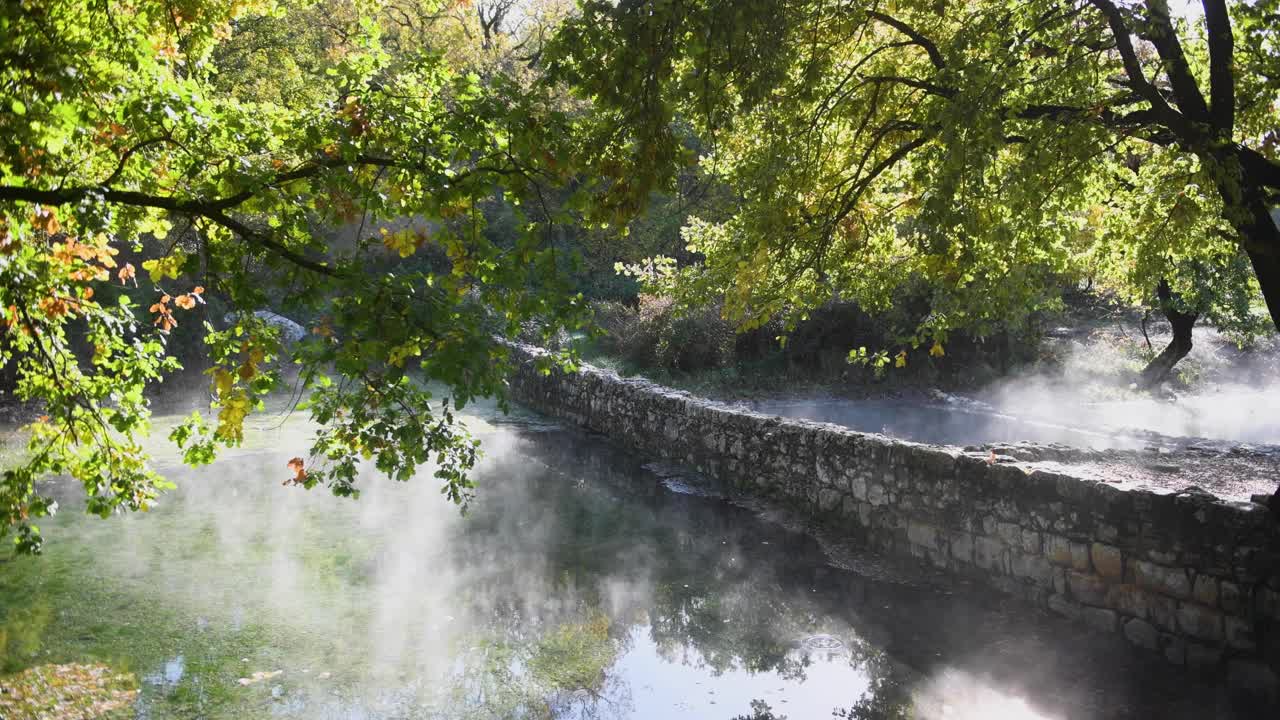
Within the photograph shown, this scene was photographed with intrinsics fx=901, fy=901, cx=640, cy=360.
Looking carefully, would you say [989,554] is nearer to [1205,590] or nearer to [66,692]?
[1205,590]

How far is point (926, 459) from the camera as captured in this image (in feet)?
27.7

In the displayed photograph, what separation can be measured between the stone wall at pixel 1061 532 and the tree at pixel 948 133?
5.18 ft

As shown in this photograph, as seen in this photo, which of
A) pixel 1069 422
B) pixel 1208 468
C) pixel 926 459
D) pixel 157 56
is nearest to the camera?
pixel 157 56

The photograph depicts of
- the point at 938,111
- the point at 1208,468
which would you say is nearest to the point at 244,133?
the point at 938,111

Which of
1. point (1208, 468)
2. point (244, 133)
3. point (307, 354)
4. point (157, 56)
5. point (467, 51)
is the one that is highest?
point (467, 51)

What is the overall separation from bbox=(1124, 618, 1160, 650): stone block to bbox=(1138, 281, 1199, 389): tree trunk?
14.0 meters

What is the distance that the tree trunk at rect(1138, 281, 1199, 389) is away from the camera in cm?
1898

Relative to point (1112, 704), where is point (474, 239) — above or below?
above

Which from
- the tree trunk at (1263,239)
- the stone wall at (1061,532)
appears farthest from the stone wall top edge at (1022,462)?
the tree trunk at (1263,239)

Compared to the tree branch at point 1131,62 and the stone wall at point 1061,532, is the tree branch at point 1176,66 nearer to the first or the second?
the tree branch at point 1131,62

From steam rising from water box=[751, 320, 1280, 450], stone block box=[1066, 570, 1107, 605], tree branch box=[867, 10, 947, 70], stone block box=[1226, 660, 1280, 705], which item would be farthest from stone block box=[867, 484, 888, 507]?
steam rising from water box=[751, 320, 1280, 450]

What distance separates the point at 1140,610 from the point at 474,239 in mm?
5294

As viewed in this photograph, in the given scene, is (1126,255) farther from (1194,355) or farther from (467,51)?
(467,51)

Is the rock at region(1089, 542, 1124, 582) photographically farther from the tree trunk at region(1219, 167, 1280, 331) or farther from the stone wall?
the tree trunk at region(1219, 167, 1280, 331)
